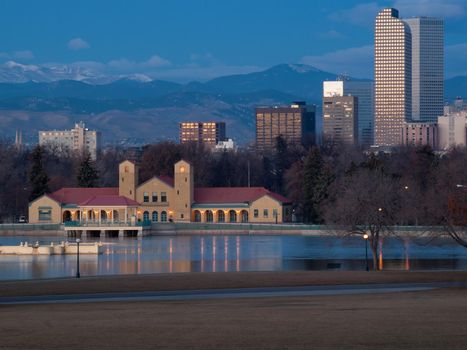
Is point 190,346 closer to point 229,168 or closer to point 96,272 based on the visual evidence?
point 96,272

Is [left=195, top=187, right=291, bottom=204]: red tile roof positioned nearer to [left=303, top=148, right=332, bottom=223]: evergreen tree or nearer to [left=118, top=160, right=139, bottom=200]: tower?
[left=303, top=148, right=332, bottom=223]: evergreen tree

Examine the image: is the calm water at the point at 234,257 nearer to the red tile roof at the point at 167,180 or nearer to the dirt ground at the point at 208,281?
the dirt ground at the point at 208,281

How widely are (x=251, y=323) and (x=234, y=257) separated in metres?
50.7

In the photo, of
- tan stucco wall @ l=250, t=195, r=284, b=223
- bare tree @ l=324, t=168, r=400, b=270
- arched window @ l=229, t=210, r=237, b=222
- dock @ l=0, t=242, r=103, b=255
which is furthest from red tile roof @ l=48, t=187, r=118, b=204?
bare tree @ l=324, t=168, r=400, b=270

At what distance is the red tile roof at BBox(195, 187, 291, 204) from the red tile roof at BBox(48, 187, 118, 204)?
935cm

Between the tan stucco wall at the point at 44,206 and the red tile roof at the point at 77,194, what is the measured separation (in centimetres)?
69

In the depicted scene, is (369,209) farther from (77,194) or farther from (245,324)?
(77,194)

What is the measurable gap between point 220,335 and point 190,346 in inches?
73.3

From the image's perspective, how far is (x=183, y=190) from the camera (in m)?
129

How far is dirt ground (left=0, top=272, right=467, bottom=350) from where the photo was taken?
2725 cm

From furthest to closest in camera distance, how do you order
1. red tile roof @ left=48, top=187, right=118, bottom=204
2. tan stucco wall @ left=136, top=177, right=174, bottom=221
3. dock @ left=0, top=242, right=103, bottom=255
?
tan stucco wall @ left=136, top=177, right=174, bottom=221 → red tile roof @ left=48, top=187, right=118, bottom=204 → dock @ left=0, top=242, right=103, bottom=255

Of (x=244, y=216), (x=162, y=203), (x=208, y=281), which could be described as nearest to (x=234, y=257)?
(x=208, y=281)

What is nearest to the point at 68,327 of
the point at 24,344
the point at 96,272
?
the point at 24,344

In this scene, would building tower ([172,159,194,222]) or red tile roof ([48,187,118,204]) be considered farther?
building tower ([172,159,194,222])
